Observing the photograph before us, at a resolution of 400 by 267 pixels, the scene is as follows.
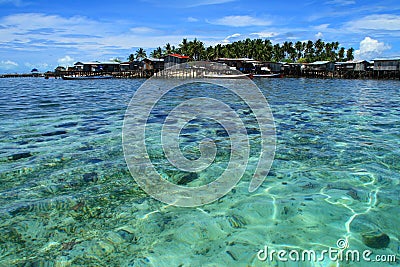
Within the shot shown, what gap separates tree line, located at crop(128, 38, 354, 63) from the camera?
291ft

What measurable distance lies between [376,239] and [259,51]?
93862 mm

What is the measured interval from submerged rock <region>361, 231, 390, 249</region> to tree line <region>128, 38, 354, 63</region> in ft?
273

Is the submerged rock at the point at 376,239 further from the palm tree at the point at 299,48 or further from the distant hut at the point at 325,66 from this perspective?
the palm tree at the point at 299,48

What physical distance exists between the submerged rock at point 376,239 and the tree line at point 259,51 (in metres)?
83.3

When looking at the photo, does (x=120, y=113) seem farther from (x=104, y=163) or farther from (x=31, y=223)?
(x=31, y=223)

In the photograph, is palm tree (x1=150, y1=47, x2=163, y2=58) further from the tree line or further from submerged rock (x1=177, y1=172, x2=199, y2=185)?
submerged rock (x1=177, y1=172, x2=199, y2=185)

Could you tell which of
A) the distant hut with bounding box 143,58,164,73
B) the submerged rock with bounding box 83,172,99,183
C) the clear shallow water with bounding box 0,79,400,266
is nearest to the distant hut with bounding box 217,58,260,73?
the distant hut with bounding box 143,58,164,73

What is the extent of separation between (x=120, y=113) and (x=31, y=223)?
1150 centimetres

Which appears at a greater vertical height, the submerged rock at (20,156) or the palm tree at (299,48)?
the palm tree at (299,48)

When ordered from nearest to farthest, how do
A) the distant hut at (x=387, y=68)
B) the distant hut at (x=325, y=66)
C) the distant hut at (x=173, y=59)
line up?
the distant hut at (x=387, y=68)
the distant hut at (x=173, y=59)
the distant hut at (x=325, y=66)

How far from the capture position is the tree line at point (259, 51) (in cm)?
8869

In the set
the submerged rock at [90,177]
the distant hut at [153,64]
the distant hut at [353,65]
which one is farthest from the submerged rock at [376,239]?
the distant hut at [353,65]

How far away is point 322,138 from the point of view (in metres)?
9.97

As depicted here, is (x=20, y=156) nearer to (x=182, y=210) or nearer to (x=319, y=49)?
(x=182, y=210)
